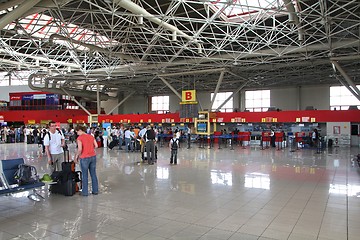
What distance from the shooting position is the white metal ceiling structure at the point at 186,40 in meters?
13.8

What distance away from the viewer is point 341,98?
31594 millimetres

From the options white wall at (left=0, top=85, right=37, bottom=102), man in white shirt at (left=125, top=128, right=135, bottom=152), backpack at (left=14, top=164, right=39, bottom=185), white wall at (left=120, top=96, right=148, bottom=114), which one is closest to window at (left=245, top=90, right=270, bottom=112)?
white wall at (left=120, top=96, right=148, bottom=114)

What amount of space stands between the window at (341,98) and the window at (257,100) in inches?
286

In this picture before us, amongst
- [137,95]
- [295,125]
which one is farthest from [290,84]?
[137,95]

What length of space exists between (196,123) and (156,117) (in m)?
5.63

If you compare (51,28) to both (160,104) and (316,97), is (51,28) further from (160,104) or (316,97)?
(316,97)

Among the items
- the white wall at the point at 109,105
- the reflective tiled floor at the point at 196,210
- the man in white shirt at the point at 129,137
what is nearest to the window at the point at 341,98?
the man in white shirt at the point at 129,137

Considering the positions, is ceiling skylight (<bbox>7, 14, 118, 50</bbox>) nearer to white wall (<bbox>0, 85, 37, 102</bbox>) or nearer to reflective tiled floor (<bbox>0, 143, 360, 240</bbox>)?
reflective tiled floor (<bbox>0, 143, 360, 240</bbox>)

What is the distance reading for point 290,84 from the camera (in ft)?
110

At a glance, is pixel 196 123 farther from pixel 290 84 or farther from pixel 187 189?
pixel 187 189

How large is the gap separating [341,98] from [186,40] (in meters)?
21.9

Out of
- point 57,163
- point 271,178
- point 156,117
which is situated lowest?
point 271,178

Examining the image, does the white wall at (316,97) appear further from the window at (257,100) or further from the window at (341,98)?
the window at (257,100)

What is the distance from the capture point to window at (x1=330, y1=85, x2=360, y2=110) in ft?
102
